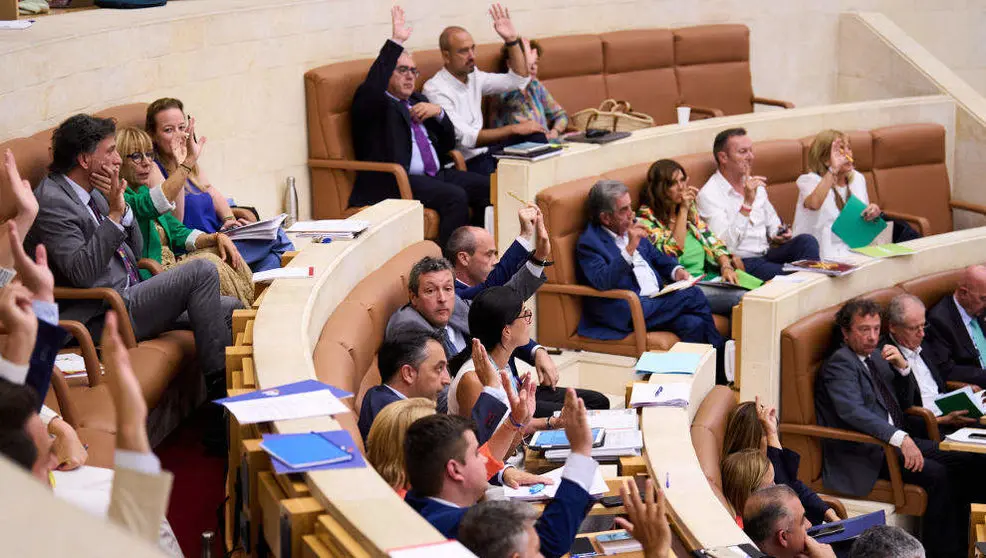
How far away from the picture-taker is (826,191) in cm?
755

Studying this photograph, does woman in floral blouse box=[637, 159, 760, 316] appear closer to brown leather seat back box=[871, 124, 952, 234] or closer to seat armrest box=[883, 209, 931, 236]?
seat armrest box=[883, 209, 931, 236]

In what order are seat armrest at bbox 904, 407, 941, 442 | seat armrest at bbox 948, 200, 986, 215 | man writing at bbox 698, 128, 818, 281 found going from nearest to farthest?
seat armrest at bbox 904, 407, 941, 442 → man writing at bbox 698, 128, 818, 281 → seat armrest at bbox 948, 200, 986, 215

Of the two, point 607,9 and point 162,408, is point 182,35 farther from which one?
point 607,9

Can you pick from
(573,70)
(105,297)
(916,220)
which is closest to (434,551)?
(105,297)

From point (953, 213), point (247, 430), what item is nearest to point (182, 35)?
point (247, 430)

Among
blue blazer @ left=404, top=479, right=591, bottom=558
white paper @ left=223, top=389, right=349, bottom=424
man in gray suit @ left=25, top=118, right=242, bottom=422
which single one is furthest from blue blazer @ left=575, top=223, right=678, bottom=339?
blue blazer @ left=404, top=479, right=591, bottom=558

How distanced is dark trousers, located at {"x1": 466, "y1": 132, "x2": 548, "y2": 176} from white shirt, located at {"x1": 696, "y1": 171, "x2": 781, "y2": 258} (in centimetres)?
90

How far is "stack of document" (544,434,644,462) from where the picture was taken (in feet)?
14.5

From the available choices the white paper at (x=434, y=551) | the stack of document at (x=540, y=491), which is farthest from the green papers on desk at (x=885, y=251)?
the white paper at (x=434, y=551)

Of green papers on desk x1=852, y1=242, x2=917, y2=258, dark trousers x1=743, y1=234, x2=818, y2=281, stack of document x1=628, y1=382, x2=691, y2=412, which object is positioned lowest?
dark trousers x1=743, y1=234, x2=818, y2=281

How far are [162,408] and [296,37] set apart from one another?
9.89 ft

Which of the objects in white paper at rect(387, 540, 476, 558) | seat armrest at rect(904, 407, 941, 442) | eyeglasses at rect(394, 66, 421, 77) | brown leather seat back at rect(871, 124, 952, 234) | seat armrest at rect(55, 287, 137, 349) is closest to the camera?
white paper at rect(387, 540, 476, 558)

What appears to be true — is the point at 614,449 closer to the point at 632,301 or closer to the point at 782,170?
the point at 632,301

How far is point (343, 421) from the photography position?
3.41 m
